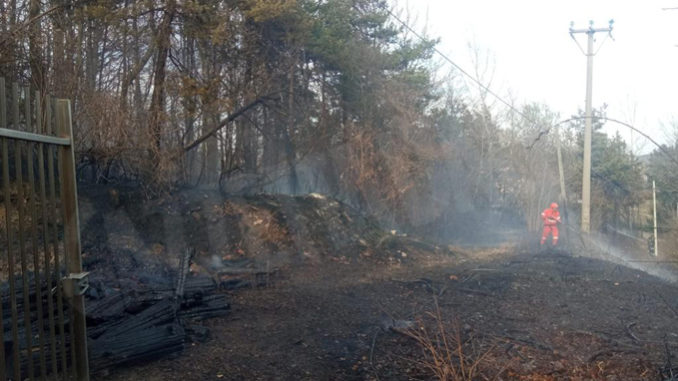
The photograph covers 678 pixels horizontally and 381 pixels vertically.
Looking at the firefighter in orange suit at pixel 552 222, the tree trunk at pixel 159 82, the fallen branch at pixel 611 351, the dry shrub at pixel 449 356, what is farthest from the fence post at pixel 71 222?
the firefighter in orange suit at pixel 552 222

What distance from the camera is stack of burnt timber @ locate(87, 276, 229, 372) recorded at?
590 cm

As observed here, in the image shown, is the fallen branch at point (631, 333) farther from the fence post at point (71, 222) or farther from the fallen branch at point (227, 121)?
the fallen branch at point (227, 121)

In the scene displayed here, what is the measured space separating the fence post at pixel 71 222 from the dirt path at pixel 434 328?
78.1 inches

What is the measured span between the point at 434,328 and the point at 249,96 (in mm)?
10147

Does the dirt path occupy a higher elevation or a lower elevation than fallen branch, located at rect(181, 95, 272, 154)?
lower

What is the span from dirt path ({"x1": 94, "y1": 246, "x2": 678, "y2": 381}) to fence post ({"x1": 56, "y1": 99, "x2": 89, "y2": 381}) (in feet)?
6.51

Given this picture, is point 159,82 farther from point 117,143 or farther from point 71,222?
point 71,222

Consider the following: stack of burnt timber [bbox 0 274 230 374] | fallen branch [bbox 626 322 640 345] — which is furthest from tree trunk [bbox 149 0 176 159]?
fallen branch [bbox 626 322 640 345]

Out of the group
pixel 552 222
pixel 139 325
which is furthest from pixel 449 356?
pixel 552 222

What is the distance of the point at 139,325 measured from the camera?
6.50 metres

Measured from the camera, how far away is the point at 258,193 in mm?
17641

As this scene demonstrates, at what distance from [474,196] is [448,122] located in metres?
4.57

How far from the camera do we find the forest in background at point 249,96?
1305 centimetres

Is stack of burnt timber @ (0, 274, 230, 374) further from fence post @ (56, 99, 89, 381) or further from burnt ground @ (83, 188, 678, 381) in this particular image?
fence post @ (56, 99, 89, 381)
